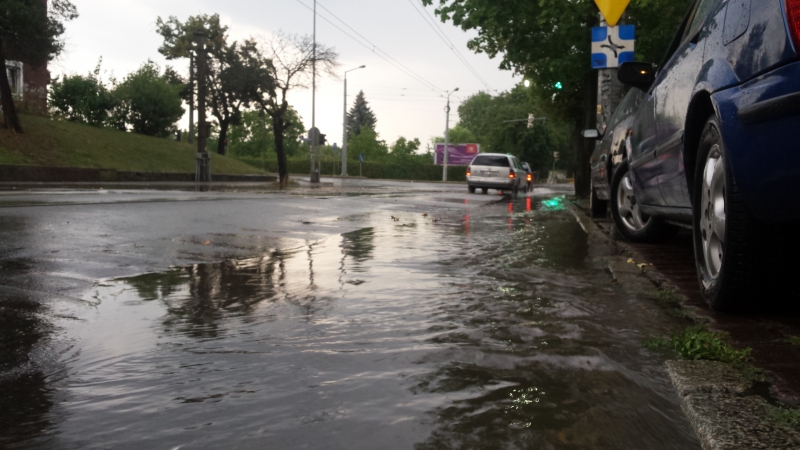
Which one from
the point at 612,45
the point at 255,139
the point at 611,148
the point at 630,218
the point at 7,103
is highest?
the point at 255,139

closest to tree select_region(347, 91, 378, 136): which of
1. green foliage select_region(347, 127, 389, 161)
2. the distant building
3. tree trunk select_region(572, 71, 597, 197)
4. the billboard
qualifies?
green foliage select_region(347, 127, 389, 161)

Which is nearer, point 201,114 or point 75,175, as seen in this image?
point 75,175

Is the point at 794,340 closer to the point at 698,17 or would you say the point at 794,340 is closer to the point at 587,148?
the point at 698,17

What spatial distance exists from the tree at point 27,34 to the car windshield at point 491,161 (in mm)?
18237

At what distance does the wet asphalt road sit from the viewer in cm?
235

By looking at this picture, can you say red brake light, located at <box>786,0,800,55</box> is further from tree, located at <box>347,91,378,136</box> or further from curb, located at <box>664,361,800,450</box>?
tree, located at <box>347,91,378,136</box>

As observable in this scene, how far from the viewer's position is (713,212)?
13.0 ft

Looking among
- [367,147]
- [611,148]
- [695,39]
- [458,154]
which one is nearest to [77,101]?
[611,148]

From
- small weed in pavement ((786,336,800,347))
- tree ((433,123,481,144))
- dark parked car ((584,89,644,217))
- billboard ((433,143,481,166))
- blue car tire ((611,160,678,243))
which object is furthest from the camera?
tree ((433,123,481,144))

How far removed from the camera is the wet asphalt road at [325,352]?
2346 mm

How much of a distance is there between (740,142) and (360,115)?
5269 inches

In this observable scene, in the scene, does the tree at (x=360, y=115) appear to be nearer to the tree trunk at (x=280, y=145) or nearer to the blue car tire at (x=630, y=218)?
the tree trunk at (x=280, y=145)

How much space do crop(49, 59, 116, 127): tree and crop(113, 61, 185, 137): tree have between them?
139 centimetres

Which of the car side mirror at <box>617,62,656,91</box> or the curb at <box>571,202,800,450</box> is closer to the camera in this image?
the curb at <box>571,202,800,450</box>
